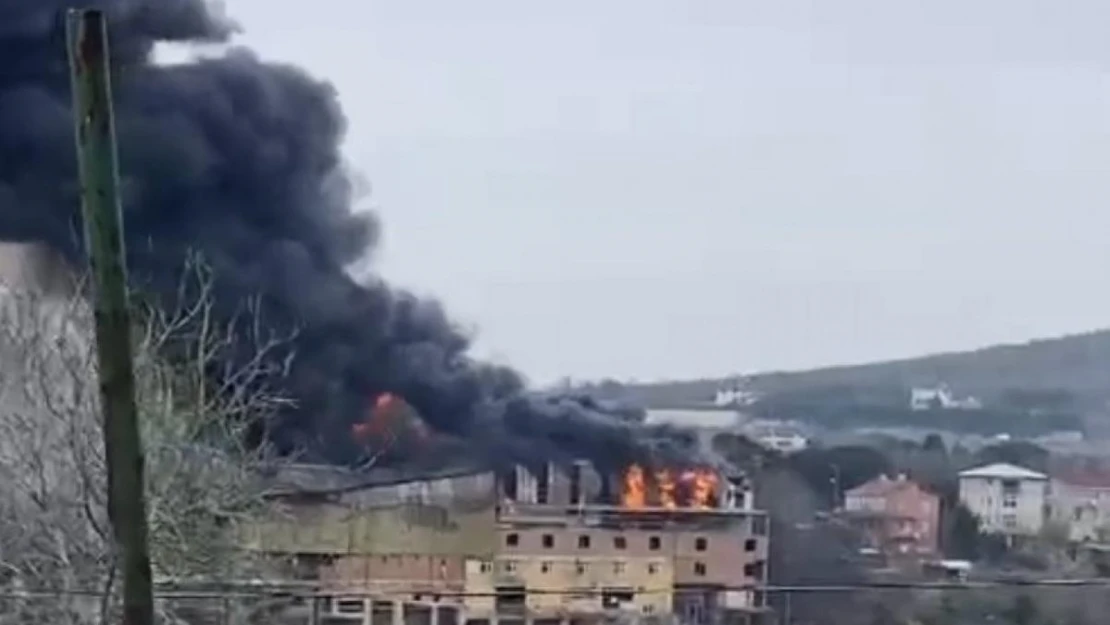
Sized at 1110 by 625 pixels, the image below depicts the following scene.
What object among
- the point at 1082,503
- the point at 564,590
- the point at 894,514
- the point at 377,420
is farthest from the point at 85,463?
the point at 377,420

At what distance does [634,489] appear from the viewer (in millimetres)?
9977

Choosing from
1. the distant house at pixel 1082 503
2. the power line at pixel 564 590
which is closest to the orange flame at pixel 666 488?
the distant house at pixel 1082 503

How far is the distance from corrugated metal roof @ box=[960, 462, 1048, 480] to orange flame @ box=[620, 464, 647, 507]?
157 cm

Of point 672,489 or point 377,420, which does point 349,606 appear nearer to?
point 672,489

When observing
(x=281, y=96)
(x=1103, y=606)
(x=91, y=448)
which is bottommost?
(x=1103, y=606)

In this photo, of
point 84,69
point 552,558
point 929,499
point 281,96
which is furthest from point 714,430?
point 84,69

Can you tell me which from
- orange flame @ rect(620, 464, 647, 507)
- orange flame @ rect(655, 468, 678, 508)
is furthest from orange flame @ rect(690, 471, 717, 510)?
orange flame @ rect(620, 464, 647, 507)

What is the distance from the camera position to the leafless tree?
17.2 ft

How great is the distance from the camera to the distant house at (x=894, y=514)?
827 cm

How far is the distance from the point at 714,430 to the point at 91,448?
5.56 m

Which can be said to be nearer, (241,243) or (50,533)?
(50,533)

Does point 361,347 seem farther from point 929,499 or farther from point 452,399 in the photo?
point 929,499

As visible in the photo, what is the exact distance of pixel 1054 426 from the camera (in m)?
9.74

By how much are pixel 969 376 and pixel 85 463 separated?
19.7 ft
